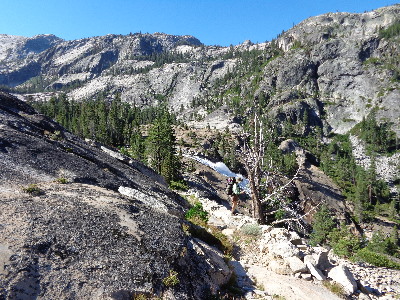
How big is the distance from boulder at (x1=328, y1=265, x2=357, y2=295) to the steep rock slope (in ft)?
15.4

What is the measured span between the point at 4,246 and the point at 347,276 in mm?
11663

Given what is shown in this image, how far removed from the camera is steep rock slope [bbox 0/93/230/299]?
249 inches

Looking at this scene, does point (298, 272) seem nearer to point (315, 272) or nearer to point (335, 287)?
point (315, 272)

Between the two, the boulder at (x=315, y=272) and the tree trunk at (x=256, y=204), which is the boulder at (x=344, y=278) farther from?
the tree trunk at (x=256, y=204)

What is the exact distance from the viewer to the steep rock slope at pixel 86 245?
634 centimetres

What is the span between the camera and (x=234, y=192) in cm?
1925

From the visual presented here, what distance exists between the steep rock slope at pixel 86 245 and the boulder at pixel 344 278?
4.71 meters

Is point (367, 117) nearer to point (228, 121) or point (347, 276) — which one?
point (228, 121)

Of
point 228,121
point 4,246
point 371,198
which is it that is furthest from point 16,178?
point 228,121

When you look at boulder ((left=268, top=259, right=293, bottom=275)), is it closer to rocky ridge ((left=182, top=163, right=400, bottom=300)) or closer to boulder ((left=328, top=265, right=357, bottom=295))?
rocky ridge ((left=182, top=163, right=400, bottom=300))

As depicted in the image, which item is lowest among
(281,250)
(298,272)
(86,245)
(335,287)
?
(298,272)

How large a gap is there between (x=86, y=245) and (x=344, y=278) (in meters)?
9.65

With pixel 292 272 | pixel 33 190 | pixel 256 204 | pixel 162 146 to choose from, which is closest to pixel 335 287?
pixel 292 272

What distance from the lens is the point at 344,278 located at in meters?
10.8
